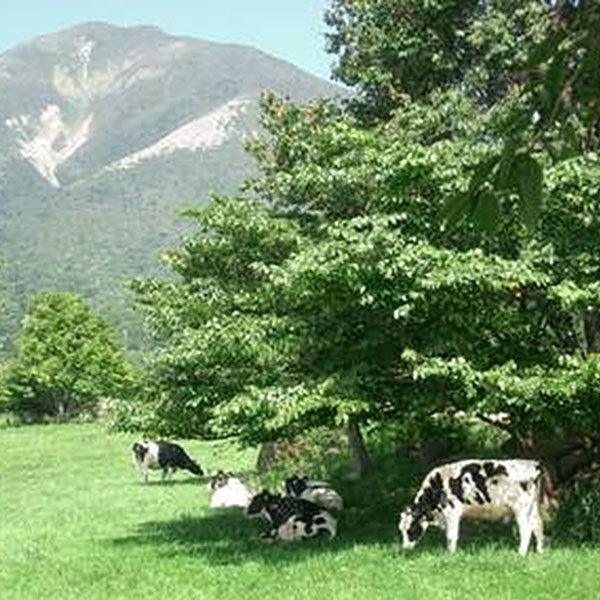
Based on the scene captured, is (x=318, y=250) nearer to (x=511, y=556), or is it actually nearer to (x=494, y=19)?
(x=511, y=556)

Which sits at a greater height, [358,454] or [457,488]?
[358,454]

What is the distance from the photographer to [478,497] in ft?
59.3

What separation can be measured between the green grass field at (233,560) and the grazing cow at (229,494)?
1.15 feet

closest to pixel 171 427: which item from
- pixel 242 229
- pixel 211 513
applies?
pixel 242 229

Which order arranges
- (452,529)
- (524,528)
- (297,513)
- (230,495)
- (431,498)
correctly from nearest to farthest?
(524,528) → (452,529) → (431,498) → (297,513) → (230,495)

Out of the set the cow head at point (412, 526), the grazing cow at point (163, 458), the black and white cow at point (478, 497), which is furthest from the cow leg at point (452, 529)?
the grazing cow at point (163, 458)

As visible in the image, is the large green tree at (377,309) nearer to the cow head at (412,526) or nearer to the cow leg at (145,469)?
the cow head at (412,526)

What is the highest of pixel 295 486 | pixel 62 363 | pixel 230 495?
pixel 62 363

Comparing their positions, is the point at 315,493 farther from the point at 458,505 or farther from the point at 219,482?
the point at 458,505

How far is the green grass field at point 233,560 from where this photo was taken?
50.2 feet

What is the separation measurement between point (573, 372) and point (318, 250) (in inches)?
154

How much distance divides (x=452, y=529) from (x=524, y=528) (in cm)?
116

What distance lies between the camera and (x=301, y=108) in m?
30.9

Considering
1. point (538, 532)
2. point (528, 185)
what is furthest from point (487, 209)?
point (538, 532)
